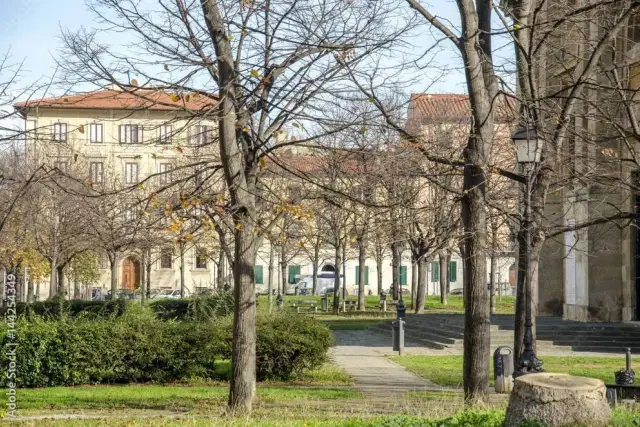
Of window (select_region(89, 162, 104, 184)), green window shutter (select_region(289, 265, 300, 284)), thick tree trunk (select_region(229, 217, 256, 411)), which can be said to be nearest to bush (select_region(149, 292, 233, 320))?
window (select_region(89, 162, 104, 184))

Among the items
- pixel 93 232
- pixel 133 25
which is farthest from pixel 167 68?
pixel 93 232

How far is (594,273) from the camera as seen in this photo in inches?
1201

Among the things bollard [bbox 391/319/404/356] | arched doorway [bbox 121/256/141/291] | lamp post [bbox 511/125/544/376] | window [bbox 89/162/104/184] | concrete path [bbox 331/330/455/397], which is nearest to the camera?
lamp post [bbox 511/125/544/376]

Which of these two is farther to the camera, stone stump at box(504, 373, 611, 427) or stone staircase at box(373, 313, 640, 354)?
stone staircase at box(373, 313, 640, 354)

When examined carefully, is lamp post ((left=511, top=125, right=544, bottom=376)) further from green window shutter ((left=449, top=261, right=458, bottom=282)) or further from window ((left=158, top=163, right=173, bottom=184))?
green window shutter ((left=449, top=261, right=458, bottom=282))

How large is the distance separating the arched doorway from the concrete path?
141 ft

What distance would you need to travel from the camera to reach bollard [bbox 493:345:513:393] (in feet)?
54.2

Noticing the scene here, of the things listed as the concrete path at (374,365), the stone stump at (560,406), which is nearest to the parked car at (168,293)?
the concrete path at (374,365)

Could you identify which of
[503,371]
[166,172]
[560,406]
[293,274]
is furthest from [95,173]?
[293,274]

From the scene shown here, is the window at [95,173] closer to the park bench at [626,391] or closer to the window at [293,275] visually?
the park bench at [626,391]

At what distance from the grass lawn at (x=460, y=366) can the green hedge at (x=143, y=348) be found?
2.69 m

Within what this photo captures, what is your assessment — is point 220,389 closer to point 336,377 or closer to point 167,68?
point 336,377

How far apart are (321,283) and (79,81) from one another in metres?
59.0

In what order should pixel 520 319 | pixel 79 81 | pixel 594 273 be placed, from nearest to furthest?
pixel 79 81, pixel 520 319, pixel 594 273
